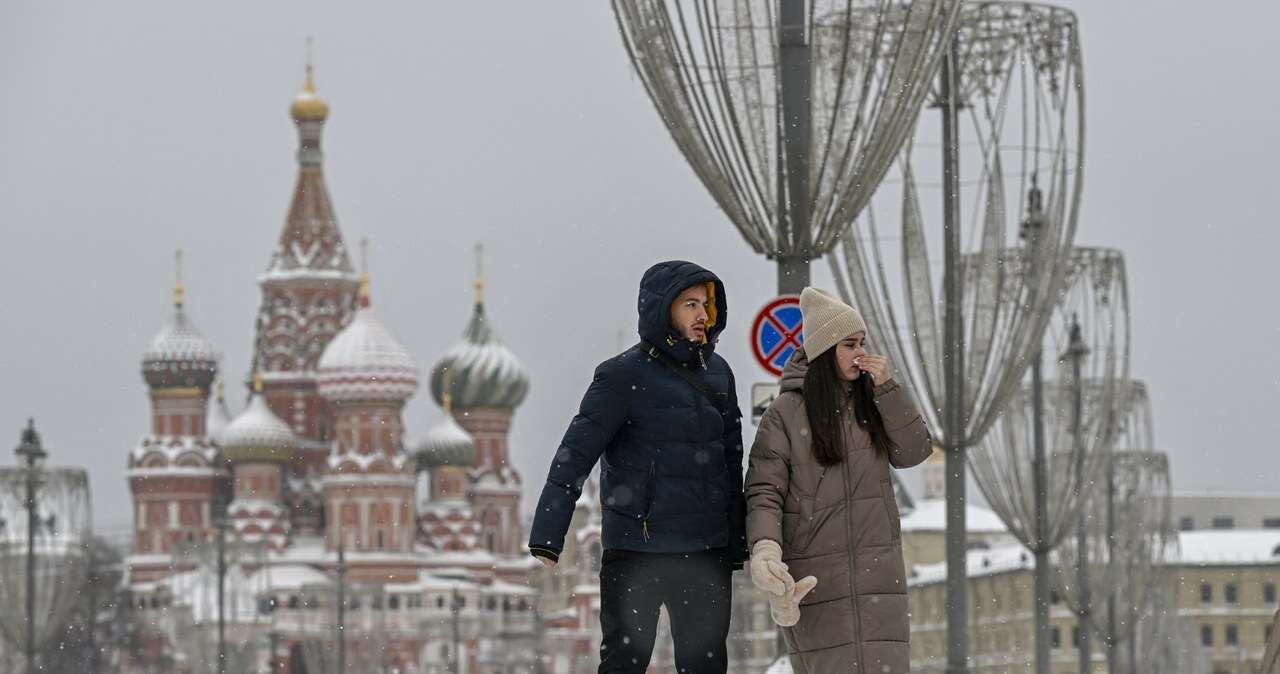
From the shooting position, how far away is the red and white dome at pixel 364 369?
3765 inches

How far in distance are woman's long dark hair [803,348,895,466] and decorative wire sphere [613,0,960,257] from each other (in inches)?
198

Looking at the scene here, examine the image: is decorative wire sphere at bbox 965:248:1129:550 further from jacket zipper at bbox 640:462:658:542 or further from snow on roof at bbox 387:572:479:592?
snow on roof at bbox 387:572:479:592

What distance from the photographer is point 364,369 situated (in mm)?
95312

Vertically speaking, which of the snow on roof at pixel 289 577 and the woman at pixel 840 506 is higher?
the woman at pixel 840 506

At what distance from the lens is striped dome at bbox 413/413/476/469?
10012 centimetres

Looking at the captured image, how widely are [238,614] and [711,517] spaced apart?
3502 inches

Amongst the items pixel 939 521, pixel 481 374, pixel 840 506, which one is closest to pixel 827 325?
pixel 840 506

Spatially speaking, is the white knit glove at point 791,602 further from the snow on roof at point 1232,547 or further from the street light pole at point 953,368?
the snow on roof at point 1232,547

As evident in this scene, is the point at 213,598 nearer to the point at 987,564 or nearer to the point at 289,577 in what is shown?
the point at 289,577

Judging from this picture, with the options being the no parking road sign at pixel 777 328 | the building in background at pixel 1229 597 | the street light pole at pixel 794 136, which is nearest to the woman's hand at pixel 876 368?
the no parking road sign at pixel 777 328

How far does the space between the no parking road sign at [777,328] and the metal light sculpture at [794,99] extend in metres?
0.15

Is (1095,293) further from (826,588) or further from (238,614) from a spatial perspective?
(238,614)

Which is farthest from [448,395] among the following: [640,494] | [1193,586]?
[640,494]

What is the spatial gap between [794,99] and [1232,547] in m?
93.3
